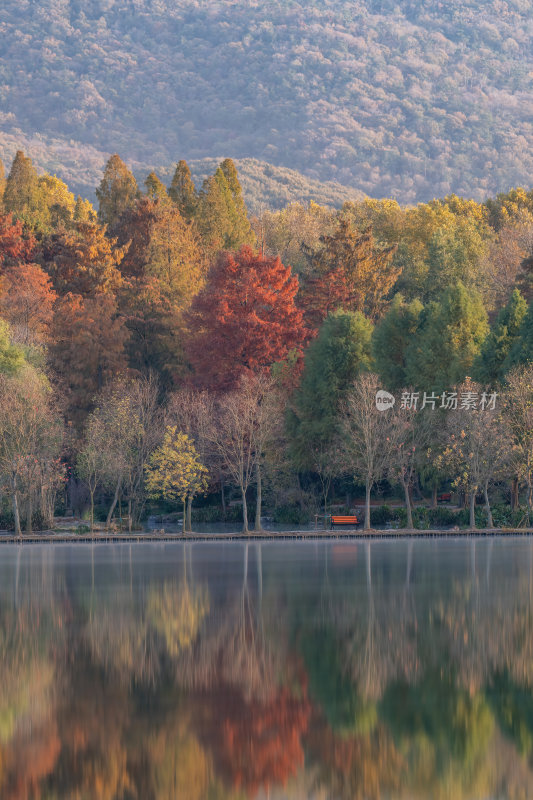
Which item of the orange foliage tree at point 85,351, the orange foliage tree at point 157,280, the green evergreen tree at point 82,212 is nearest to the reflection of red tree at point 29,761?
the orange foliage tree at point 85,351

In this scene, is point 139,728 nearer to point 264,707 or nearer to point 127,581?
point 264,707

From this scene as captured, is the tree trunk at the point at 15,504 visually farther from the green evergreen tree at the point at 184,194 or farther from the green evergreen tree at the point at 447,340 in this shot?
the green evergreen tree at the point at 184,194

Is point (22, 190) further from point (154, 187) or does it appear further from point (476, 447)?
point (476, 447)

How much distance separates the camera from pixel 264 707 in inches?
549

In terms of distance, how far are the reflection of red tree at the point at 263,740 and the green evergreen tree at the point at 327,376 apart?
45.4 m

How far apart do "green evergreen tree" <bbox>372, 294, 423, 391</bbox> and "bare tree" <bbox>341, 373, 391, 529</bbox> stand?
380 cm

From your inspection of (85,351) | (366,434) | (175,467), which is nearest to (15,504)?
(175,467)

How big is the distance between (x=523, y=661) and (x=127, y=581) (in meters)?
15.4

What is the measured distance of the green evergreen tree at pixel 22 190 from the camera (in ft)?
331

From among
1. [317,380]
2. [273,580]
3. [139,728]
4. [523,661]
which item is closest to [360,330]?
[317,380]

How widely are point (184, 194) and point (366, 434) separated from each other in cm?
4949

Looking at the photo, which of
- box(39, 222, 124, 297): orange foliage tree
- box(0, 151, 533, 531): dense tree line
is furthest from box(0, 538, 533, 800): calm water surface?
box(39, 222, 124, 297): orange foliage tree

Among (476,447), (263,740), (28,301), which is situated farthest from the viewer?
(28,301)

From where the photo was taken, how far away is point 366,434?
53375 millimetres
